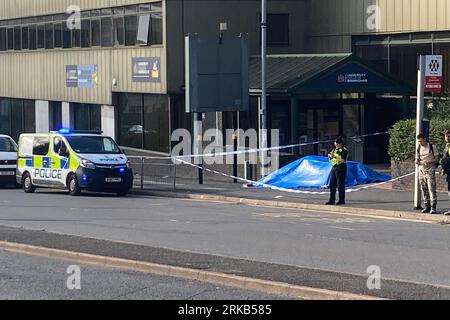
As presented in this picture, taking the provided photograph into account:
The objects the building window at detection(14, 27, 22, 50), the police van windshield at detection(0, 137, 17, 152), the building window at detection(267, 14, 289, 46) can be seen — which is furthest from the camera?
the building window at detection(14, 27, 22, 50)

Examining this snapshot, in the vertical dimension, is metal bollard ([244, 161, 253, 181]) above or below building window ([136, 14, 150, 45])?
below

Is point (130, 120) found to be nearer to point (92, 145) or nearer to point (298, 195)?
point (92, 145)

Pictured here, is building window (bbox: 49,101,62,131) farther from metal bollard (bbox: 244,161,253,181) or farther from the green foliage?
the green foliage

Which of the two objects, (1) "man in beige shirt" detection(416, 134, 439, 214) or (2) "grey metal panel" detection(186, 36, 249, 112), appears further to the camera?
(2) "grey metal panel" detection(186, 36, 249, 112)

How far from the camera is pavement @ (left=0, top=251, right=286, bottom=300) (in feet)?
37.2

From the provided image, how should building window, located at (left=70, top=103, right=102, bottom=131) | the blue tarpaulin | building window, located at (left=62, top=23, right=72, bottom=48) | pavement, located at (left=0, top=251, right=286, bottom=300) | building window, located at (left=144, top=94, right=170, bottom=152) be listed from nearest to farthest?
pavement, located at (left=0, top=251, right=286, bottom=300)
the blue tarpaulin
building window, located at (left=144, top=94, right=170, bottom=152)
building window, located at (left=70, top=103, right=102, bottom=131)
building window, located at (left=62, top=23, right=72, bottom=48)

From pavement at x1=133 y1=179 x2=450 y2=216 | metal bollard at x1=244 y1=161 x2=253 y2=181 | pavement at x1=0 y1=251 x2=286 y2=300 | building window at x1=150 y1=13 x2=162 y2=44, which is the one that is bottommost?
pavement at x1=133 y1=179 x2=450 y2=216

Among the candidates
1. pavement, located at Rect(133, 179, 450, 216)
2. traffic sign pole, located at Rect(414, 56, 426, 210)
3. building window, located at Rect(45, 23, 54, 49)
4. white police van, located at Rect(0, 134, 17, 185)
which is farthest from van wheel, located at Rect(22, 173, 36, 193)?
building window, located at Rect(45, 23, 54, 49)

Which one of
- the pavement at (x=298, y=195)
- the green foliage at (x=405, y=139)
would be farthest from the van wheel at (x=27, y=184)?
the green foliage at (x=405, y=139)

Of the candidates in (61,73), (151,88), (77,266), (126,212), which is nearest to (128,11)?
(151,88)

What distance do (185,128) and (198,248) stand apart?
71.4ft

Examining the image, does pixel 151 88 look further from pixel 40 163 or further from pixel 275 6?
pixel 40 163

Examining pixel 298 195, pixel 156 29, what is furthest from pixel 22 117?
pixel 298 195

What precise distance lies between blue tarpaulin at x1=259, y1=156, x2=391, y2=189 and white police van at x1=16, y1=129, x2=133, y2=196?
15.2ft
